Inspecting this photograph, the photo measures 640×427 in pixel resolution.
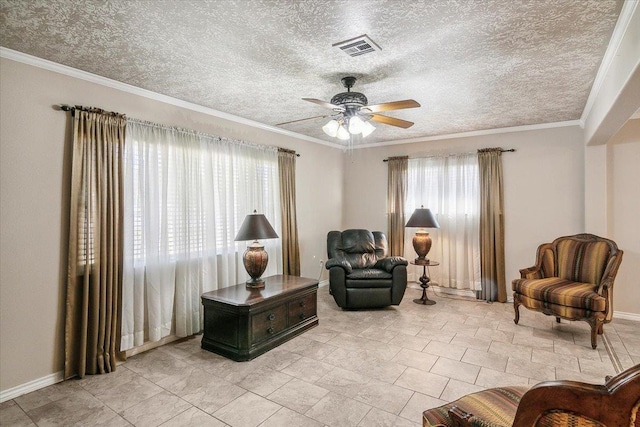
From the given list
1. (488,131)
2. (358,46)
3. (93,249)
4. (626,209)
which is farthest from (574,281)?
(93,249)

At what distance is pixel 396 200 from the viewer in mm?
5863

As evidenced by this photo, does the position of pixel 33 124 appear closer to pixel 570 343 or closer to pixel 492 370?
pixel 492 370

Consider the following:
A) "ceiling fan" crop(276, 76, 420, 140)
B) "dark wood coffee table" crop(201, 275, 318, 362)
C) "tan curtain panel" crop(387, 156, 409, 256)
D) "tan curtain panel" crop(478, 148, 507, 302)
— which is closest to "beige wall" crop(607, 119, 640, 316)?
"tan curtain panel" crop(478, 148, 507, 302)

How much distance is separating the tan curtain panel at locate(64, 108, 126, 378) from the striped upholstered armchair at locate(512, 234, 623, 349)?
433 centimetres

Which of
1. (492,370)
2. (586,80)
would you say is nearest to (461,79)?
(586,80)

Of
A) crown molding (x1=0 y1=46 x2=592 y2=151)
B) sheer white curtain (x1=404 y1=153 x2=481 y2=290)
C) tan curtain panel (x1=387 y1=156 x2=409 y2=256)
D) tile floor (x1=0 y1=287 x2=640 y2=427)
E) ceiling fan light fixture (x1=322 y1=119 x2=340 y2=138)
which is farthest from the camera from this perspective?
tan curtain panel (x1=387 y1=156 x2=409 y2=256)

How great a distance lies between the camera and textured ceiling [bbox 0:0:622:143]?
Answer: 1966 millimetres

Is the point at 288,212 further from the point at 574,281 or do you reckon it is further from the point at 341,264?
the point at 574,281

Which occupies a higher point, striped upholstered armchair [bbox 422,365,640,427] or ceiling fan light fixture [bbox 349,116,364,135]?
ceiling fan light fixture [bbox 349,116,364,135]

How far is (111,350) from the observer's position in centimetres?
294

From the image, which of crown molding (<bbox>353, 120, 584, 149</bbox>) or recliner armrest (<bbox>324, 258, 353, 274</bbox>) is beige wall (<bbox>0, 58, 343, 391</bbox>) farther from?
crown molding (<bbox>353, 120, 584, 149</bbox>)

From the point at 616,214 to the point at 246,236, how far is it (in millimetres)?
4610

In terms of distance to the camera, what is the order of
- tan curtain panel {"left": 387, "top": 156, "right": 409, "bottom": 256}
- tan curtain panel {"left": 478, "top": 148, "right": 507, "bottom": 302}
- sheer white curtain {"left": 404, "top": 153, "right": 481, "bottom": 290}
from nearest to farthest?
tan curtain panel {"left": 478, "top": 148, "right": 507, "bottom": 302} → sheer white curtain {"left": 404, "top": 153, "right": 481, "bottom": 290} → tan curtain panel {"left": 387, "top": 156, "right": 409, "bottom": 256}

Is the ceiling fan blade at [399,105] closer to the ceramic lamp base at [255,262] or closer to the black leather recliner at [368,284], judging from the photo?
the ceramic lamp base at [255,262]
